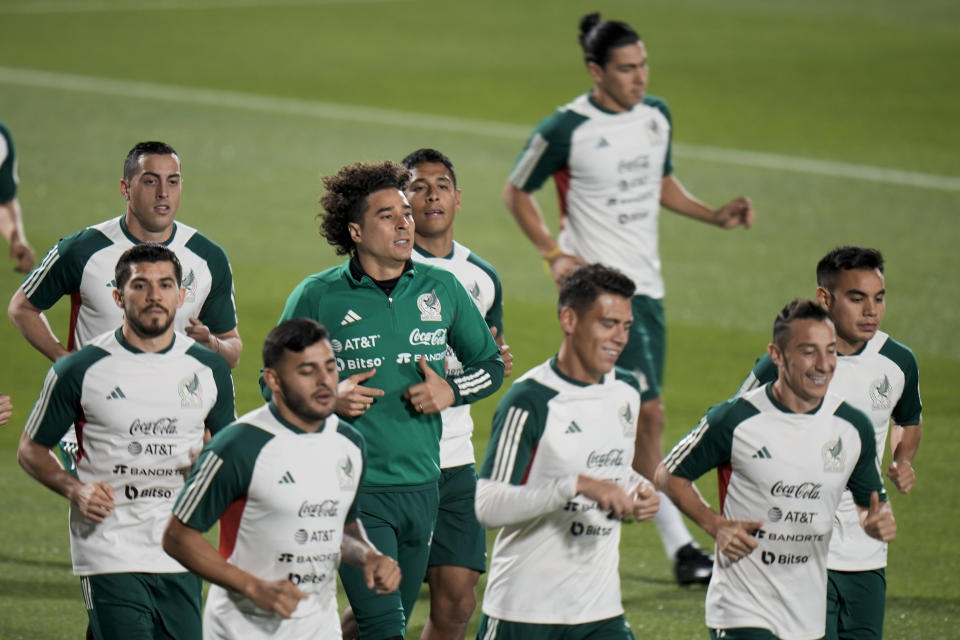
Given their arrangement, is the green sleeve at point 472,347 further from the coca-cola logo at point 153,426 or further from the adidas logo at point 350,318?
the coca-cola logo at point 153,426

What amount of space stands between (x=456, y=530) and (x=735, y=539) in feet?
5.80

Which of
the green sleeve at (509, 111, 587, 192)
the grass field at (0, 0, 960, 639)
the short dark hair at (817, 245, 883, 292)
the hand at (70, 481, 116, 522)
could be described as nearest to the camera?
the hand at (70, 481, 116, 522)

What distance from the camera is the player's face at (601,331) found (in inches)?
243

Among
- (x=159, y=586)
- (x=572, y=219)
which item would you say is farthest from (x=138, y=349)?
(x=572, y=219)

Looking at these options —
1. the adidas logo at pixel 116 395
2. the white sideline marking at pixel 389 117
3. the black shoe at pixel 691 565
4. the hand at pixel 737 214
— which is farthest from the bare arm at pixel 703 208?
the white sideline marking at pixel 389 117

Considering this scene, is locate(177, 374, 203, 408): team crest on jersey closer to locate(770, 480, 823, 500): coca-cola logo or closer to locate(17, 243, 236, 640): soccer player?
locate(17, 243, 236, 640): soccer player

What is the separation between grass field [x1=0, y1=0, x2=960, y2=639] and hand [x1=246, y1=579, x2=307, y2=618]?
312 centimetres

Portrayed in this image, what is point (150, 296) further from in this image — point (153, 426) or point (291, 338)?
point (291, 338)

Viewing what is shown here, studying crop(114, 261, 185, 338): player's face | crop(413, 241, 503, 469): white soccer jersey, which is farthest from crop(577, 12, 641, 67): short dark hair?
crop(114, 261, 185, 338): player's face

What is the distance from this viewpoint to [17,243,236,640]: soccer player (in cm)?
662

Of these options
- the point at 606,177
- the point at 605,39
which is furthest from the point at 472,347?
the point at 605,39

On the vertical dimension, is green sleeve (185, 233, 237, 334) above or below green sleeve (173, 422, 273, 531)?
above

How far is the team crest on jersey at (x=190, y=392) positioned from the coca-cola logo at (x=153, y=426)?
0.29 ft

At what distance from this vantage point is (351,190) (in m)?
7.11
